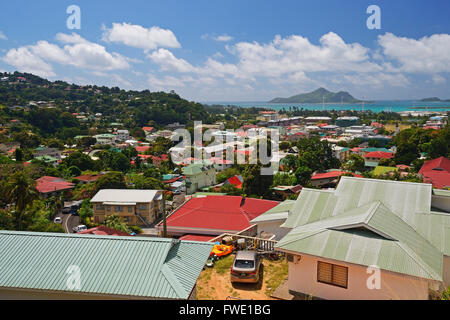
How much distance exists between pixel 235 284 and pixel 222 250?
184 centimetres

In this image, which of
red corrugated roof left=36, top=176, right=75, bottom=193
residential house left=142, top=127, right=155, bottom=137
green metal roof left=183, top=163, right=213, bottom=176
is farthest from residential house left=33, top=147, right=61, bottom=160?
residential house left=142, top=127, right=155, bottom=137

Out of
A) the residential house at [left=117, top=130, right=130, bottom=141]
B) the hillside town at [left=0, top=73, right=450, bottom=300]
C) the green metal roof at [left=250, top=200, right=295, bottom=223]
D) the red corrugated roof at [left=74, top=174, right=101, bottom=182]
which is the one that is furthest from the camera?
the residential house at [left=117, top=130, right=130, bottom=141]

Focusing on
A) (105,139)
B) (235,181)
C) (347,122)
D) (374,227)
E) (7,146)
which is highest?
(347,122)

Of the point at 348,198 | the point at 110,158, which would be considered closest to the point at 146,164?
the point at 110,158

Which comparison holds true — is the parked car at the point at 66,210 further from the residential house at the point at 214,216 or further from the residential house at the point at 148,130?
the residential house at the point at 148,130

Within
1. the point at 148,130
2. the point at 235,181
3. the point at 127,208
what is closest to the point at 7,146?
the point at 127,208

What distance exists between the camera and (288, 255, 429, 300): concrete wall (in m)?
6.14

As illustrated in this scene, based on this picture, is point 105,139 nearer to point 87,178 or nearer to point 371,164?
point 87,178

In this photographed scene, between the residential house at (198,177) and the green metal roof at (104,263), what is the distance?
105ft

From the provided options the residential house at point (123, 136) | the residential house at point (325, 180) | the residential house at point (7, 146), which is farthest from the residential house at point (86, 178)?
the residential house at point (123, 136)

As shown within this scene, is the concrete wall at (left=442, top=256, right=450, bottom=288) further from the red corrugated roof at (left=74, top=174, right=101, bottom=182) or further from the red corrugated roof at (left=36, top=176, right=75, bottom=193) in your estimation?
the red corrugated roof at (left=74, top=174, right=101, bottom=182)

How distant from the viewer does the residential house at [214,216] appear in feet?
58.4

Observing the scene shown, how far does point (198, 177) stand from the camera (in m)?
40.1
